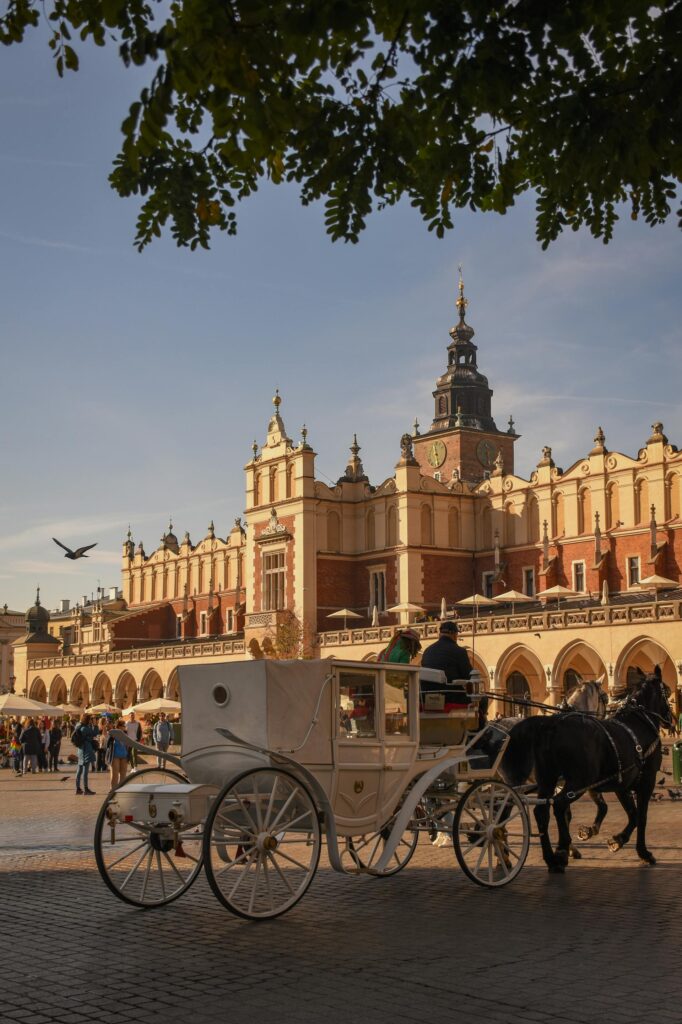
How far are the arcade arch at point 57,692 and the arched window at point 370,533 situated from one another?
86.2ft

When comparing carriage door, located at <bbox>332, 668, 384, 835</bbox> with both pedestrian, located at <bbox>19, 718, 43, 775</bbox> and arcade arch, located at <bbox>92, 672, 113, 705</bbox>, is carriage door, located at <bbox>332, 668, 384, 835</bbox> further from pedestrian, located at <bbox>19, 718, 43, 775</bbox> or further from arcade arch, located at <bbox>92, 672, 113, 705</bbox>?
arcade arch, located at <bbox>92, 672, 113, 705</bbox>

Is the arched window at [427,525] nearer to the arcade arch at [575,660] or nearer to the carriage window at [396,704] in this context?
the arcade arch at [575,660]

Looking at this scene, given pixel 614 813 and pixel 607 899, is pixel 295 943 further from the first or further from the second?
pixel 614 813

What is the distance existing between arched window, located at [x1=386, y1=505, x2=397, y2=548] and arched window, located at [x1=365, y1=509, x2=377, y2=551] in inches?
36.9

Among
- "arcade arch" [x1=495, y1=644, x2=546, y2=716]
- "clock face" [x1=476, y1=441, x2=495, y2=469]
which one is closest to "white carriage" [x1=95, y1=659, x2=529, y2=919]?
"arcade arch" [x1=495, y1=644, x2=546, y2=716]

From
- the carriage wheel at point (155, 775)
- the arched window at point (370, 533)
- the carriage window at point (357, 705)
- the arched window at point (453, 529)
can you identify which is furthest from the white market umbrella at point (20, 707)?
the carriage window at point (357, 705)

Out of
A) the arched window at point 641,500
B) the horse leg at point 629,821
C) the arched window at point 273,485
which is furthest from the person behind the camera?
the arched window at point 273,485

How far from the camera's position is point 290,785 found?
833 centimetres

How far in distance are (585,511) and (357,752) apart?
130 feet

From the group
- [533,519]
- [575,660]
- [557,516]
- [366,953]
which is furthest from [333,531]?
[366,953]

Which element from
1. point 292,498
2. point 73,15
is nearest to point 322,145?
point 73,15

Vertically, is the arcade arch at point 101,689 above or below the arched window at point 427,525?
below

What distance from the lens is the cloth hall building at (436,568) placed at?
1599 inches

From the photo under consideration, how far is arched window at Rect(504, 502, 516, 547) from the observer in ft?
169
